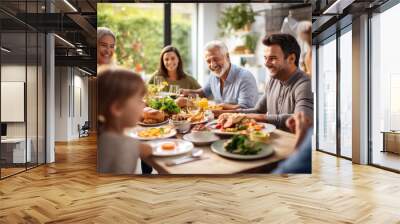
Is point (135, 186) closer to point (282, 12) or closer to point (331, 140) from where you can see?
point (282, 12)

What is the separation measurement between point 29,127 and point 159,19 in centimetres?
381

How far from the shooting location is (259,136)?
156 inches

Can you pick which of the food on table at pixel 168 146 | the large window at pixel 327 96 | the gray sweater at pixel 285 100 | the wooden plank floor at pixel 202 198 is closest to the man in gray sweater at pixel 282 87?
the gray sweater at pixel 285 100

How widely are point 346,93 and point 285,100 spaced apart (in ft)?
14.2

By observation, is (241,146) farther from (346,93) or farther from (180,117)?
(346,93)

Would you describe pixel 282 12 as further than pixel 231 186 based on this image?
No

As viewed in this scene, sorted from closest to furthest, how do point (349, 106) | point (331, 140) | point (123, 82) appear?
point (123, 82) < point (349, 106) < point (331, 140)

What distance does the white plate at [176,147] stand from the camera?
12.7 ft

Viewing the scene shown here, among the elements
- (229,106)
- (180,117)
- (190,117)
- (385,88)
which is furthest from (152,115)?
(385,88)

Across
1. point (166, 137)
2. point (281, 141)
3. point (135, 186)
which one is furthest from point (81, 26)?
point (281, 141)

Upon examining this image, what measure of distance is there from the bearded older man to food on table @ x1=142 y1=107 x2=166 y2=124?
1.11ft

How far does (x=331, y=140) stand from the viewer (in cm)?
860

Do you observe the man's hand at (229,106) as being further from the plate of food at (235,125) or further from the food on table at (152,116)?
the food on table at (152,116)

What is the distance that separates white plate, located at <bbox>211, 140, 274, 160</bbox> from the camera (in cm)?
390
